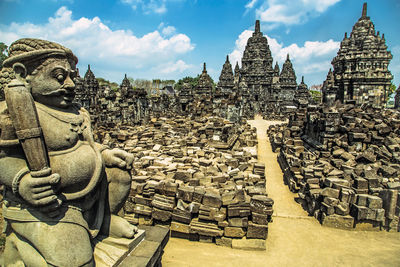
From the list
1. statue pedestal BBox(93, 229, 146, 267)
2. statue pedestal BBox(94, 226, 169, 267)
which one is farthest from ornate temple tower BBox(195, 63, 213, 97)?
statue pedestal BBox(93, 229, 146, 267)

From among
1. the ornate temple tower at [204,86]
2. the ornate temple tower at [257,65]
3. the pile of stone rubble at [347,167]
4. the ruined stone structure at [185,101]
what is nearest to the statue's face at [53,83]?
the pile of stone rubble at [347,167]

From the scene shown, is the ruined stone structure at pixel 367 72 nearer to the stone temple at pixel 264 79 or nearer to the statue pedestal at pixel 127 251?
the stone temple at pixel 264 79

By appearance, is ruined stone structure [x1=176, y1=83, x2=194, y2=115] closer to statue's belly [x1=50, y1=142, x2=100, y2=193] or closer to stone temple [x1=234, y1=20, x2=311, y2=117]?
A: stone temple [x1=234, y1=20, x2=311, y2=117]

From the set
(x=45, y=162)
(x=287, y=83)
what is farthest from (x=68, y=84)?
(x=287, y=83)

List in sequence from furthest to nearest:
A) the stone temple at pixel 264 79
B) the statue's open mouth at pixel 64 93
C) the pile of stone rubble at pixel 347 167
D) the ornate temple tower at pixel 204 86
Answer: the stone temple at pixel 264 79 < the ornate temple tower at pixel 204 86 < the pile of stone rubble at pixel 347 167 < the statue's open mouth at pixel 64 93

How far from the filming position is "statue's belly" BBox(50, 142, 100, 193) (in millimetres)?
2137

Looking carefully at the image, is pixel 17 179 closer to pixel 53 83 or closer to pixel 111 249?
pixel 53 83

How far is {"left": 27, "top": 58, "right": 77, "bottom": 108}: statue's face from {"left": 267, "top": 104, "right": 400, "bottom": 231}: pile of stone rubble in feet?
19.4

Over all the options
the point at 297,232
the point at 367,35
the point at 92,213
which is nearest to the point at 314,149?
the point at 297,232

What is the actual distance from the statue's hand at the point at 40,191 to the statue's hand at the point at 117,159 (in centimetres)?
58

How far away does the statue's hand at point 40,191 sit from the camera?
1.97 m

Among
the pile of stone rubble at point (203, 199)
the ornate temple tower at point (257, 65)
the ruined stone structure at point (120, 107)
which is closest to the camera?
the pile of stone rubble at point (203, 199)

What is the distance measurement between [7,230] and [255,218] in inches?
155

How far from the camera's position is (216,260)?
4359 millimetres
